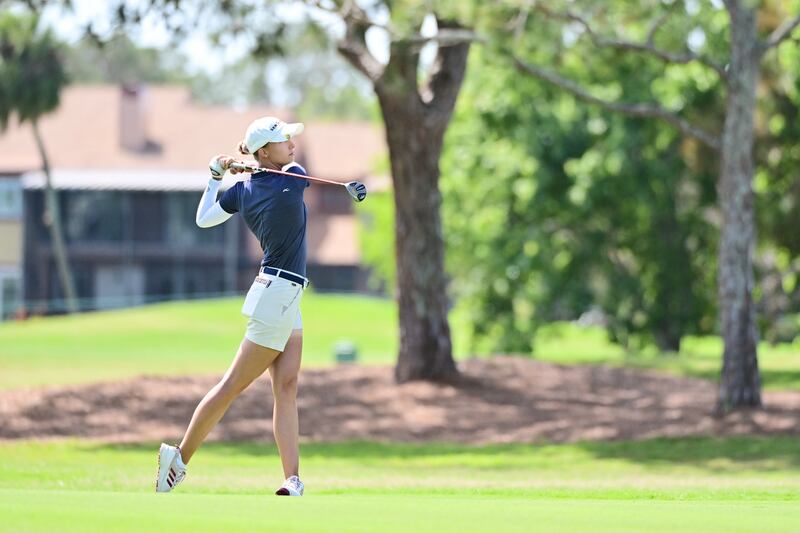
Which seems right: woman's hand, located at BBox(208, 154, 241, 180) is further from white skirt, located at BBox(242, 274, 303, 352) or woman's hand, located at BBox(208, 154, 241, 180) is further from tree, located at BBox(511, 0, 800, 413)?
tree, located at BBox(511, 0, 800, 413)

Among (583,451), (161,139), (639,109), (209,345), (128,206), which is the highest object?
(161,139)

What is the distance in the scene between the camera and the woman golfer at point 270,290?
8812mm

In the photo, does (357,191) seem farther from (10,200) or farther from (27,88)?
(10,200)

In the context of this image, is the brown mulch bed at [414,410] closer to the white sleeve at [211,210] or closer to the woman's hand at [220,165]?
the white sleeve at [211,210]

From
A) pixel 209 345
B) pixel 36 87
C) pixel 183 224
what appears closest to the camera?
pixel 209 345

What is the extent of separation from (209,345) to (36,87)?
11.3 meters

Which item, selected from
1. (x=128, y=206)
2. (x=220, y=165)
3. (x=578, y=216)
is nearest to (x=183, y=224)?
(x=128, y=206)

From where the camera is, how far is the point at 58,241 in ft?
175

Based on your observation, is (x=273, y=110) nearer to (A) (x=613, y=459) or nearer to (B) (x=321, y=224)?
(B) (x=321, y=224)

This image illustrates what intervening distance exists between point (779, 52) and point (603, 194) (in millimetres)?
6264

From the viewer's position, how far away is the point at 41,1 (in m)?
19.4

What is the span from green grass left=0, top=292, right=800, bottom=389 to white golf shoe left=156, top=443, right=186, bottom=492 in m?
14.2

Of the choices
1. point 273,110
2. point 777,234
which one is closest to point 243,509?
point 777,234

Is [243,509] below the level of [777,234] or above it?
below
